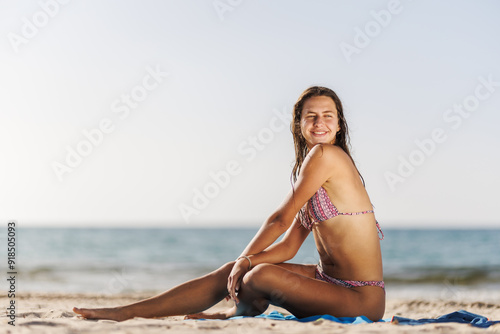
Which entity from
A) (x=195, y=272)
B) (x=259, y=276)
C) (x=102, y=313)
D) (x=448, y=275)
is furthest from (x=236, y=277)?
(x=195, y=272)

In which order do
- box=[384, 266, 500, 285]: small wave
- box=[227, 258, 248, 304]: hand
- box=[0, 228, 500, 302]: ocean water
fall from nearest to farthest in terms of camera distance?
box=[227, 258, 248, 304]: hand
box=[0, 228, 500, 302]: ocean water
box=[384, 266, 500, 285]: small wave

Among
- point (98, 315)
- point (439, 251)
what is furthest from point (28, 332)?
point (439, 251)

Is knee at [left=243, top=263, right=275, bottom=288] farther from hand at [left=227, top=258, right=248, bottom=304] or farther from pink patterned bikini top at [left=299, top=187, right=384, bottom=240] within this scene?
pink patterned bikini top at [left=299, top=187, right=384, bottom=240]

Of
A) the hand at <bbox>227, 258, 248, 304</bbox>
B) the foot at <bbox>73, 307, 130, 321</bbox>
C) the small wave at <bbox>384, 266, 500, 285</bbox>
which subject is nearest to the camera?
the hand at <bbox>227, 258, 248, 304</bbox>

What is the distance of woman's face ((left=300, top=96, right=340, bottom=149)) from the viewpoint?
375cm

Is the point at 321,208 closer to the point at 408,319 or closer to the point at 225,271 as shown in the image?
the point at 225,271

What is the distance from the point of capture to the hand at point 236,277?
3.38m

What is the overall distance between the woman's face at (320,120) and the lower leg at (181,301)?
1123 millimetres

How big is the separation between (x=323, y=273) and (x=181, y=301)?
3.26ft

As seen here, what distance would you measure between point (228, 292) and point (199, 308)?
0.74 feet

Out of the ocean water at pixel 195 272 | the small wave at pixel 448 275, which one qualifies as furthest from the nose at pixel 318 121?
the small wave at pixel 448 275

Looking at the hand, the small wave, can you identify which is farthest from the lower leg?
the small wave

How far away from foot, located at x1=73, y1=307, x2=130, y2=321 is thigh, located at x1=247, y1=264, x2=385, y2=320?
93cm

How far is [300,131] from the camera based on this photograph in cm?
402
